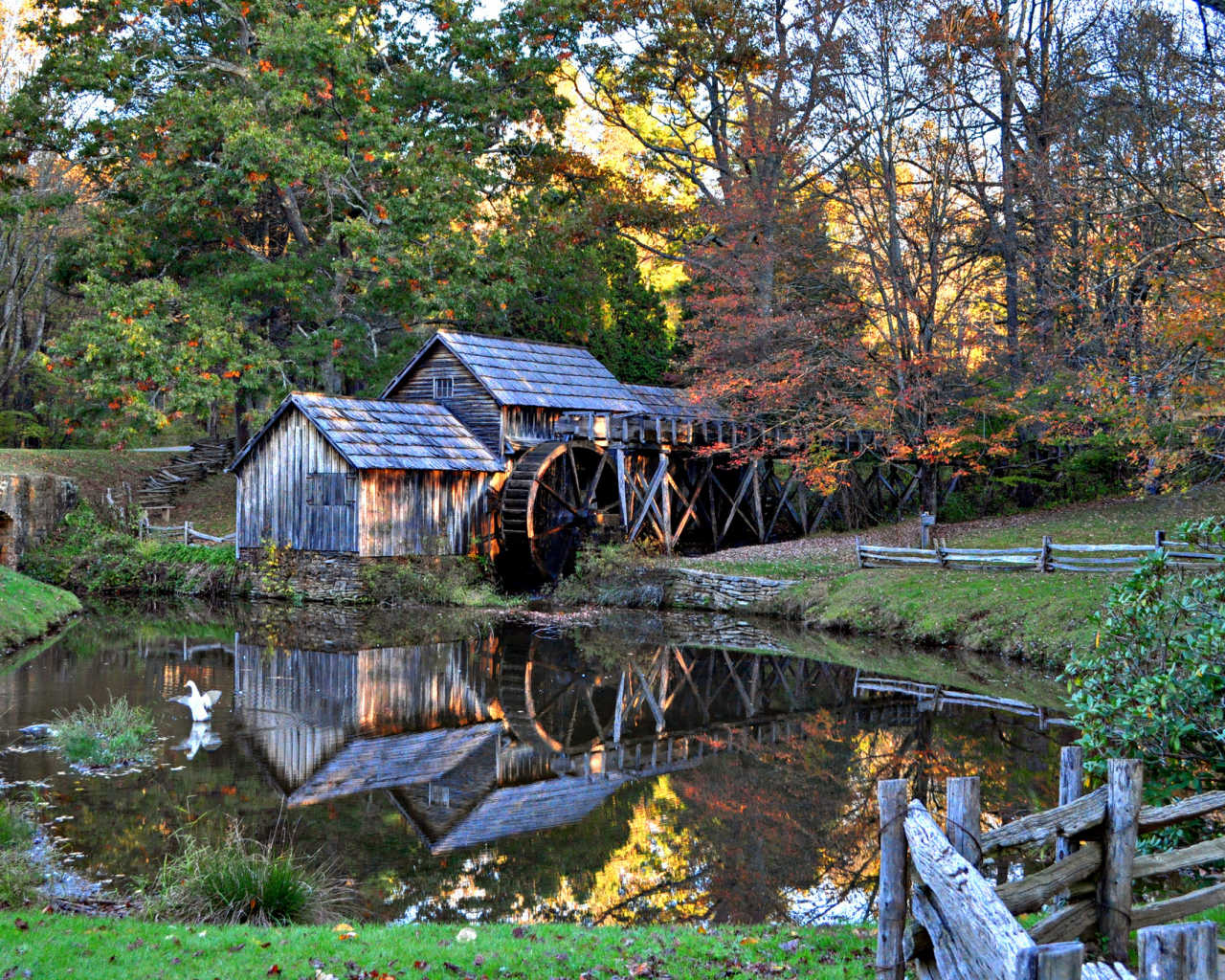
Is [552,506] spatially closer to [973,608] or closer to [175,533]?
[175,533]

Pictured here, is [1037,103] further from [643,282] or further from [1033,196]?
[643,282]

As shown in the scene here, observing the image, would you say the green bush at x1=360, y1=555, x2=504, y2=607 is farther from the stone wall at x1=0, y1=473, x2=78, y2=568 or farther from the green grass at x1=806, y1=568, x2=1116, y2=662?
the stone wall at x1=0, y1=473, x2=78, y2=568

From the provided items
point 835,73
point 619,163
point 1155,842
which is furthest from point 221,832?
point 619,163

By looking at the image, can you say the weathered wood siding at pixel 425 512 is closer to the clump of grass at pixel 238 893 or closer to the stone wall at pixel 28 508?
the stone wall at pixel 28 508

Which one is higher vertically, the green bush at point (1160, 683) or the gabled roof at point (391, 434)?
the gabled roof at point (391, 434)

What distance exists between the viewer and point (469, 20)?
31.9 metres

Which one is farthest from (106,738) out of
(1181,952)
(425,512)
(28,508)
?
(28,508)

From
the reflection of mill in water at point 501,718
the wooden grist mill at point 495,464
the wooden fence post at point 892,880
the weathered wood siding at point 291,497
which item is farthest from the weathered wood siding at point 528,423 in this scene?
the wooden fence post at point 892,880

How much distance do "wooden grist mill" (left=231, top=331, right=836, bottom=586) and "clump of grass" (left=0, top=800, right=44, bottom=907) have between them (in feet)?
51.6

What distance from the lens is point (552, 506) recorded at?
2698 cm

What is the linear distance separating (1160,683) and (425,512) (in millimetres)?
20635

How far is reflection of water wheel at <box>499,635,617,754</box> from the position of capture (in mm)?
12750

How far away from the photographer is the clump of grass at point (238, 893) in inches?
→ 268

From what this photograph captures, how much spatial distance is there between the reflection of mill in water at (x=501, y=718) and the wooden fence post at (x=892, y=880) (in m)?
4.46
